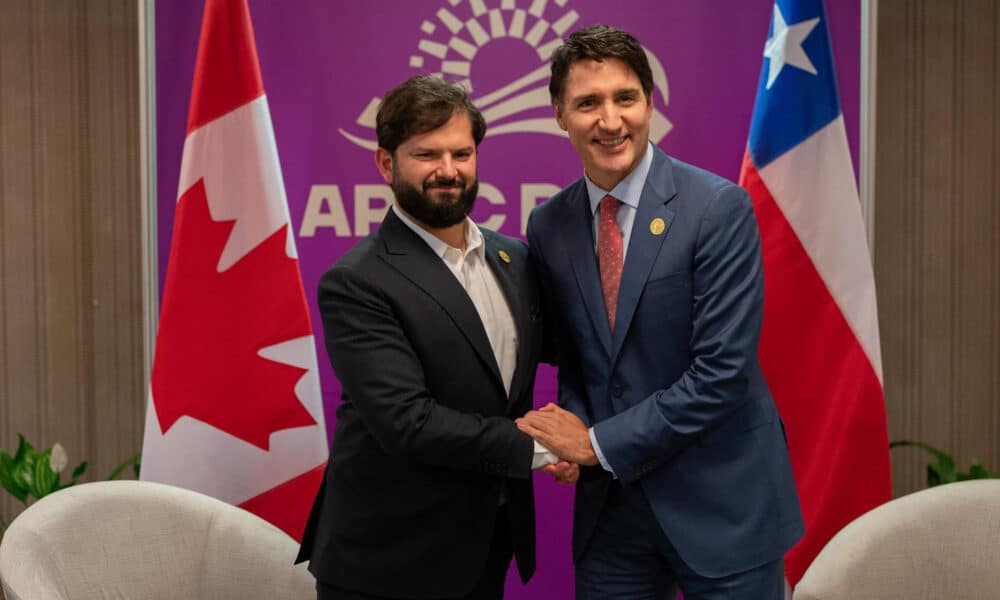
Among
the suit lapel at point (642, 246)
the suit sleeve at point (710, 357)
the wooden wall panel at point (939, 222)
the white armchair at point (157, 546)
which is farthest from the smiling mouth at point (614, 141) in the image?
the wooden wall panel at point (939, 222)

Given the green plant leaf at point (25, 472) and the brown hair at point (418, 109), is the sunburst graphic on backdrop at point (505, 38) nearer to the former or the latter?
the brown hair at point (418, 109)

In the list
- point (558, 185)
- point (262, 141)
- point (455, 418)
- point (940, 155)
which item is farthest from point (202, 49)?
point (940, 155)

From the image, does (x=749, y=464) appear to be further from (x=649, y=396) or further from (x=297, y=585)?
(x=297, y=585)

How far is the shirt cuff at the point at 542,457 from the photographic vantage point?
233 cm

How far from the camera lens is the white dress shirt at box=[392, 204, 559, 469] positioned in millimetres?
2352

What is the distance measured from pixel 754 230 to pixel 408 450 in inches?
37.0

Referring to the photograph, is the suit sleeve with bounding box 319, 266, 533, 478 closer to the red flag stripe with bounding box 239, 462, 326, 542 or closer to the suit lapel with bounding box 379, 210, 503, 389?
the suit lapel with bounding box 379, 210, 503, 389

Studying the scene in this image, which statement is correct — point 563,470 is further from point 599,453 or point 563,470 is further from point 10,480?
point 10,480

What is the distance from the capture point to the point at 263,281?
3.11 meters

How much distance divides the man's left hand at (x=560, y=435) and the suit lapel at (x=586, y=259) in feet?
0.65

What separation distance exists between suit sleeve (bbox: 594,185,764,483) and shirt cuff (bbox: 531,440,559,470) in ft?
0.39

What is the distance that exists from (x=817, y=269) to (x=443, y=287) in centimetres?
142

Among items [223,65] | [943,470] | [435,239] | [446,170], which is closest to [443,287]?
[435,239]

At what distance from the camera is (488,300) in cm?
238
